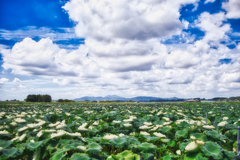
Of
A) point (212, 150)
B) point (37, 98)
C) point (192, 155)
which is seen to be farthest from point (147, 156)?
point (37, 98)

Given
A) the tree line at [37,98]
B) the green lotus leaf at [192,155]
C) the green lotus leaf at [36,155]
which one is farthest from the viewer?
the tree line at [37,98]

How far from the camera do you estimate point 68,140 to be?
12.2 ft

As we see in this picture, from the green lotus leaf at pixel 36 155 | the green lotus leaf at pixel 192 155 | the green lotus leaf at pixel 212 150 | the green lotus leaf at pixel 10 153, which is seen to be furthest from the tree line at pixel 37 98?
the green lotus leaf at pixel 212 150

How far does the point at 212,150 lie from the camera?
298cm

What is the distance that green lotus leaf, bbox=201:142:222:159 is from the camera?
2785 mm

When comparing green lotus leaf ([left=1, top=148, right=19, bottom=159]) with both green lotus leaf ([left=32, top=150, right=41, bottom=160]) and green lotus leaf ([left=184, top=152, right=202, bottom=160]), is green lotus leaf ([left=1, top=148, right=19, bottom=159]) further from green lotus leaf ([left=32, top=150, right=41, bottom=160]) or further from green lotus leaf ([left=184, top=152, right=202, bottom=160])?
green lotus leaf ([left=184, top=152, right=202, bottom=160])

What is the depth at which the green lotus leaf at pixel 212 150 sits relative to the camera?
2.78 m

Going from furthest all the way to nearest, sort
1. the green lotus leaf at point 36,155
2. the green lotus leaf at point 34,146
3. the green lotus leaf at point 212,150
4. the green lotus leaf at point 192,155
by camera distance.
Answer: the green lotus leaf at point 36,155 < the green lotus leaf at point 34,146 < the green lotus leaf at point 192,155 < the green lotus leaf at point 212,150

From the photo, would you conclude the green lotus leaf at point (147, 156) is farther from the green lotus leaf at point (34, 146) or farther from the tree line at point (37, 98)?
the tree line at point (37, 98)

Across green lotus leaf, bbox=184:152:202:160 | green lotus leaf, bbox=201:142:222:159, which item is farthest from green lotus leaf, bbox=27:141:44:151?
green lotus leaf, bbox=201:142:222:159

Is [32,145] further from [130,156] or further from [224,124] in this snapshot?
[224,124]

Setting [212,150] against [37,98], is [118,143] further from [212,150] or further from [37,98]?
[37,98]

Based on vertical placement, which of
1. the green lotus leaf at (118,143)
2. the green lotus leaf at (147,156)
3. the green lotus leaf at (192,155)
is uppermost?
the green lotus leaf at (118,143)

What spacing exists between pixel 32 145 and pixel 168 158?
3.13 meters
